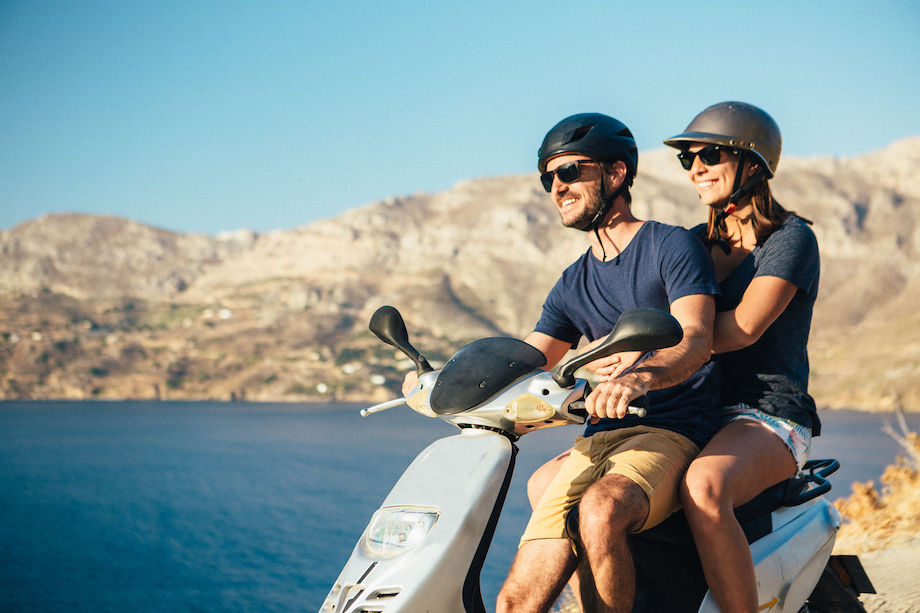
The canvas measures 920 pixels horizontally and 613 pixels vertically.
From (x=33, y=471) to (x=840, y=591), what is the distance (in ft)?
134

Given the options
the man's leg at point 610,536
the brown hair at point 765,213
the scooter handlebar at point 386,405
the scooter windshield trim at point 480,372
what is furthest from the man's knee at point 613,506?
the brown hair at point 765,213

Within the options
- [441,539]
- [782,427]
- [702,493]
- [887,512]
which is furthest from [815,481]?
[887,512]

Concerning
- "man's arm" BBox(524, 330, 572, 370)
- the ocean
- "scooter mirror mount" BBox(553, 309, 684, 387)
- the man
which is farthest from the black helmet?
the ocean

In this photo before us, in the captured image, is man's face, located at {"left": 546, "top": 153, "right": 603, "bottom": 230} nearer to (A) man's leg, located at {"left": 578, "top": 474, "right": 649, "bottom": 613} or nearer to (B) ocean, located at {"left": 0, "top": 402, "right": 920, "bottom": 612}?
(A) man's leg, located at {"left": 578, "top": 474, "right": 649, "bottom": 613}

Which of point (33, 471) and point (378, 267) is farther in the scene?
point (378, 267)

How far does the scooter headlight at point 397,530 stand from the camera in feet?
6.63

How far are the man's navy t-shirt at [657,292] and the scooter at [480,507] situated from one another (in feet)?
1.02

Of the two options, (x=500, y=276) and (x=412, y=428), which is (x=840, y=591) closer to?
(x=412, y=428)

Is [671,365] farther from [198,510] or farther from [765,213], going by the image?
[198,510]

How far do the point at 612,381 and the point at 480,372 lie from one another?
364mm

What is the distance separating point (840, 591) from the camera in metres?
3.06

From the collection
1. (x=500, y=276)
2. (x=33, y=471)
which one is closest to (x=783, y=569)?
(x=33, y=471)

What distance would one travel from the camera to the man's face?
9.21 ft

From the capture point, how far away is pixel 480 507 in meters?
2.08
